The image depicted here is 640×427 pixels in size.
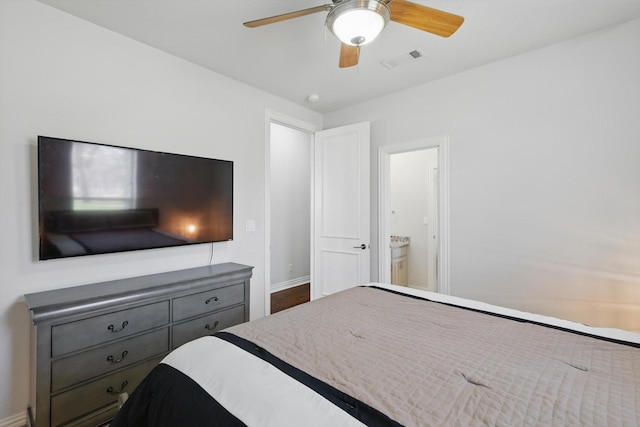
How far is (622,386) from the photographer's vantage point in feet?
3.07

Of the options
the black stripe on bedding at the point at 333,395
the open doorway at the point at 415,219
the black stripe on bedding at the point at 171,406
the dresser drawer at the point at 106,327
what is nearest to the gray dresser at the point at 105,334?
the dresser drawer at the point at 106,327

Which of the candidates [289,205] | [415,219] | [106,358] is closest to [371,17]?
[106,358]

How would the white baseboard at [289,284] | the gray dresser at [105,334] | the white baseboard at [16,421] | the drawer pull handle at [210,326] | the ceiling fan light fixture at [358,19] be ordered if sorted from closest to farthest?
1. the ceiling fan light fixture at [358,19]
2. the gray dresser at [105,334]
3. the white baseboard at [16,421]
4. the drawer pull handle at [210,326]
5. the white baseboard at [289,284]

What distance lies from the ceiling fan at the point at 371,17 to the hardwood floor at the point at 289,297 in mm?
3321

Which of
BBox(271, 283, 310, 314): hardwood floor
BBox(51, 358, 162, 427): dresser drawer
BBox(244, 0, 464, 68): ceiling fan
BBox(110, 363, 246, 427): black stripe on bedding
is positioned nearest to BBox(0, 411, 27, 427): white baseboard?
BBox(51, 358, 162, 427): dresser drawer

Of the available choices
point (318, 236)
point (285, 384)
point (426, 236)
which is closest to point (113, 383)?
point (285, 384)

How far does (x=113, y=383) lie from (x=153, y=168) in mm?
1502

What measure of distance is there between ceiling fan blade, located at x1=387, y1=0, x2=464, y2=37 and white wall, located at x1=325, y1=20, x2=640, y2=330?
4.40 ft

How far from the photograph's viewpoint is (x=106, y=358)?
5.95 ft

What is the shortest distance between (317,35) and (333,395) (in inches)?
91.4

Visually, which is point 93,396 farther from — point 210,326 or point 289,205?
point 289,205

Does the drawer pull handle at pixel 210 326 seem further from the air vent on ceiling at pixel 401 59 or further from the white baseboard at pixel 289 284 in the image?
the air vent on ceiling at pixel 401 59

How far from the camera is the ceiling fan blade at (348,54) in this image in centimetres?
186

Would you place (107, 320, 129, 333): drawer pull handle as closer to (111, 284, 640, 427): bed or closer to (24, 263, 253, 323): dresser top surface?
(24, 263, 253, 323): dresser top surface
